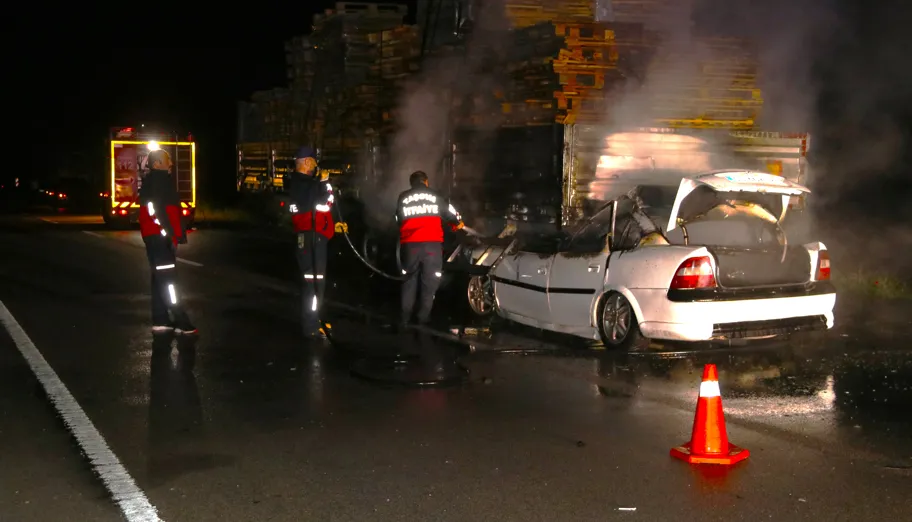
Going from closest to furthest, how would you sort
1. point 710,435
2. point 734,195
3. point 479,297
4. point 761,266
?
point 710,435, point 761,266, point 734,195, point 479,297

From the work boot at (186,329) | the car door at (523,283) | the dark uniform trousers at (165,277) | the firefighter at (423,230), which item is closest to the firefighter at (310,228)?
the firefighter at (423,230)

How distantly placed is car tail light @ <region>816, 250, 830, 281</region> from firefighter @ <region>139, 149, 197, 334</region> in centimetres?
561

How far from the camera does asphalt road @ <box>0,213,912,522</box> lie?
5016 mm

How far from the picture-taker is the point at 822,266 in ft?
29.2

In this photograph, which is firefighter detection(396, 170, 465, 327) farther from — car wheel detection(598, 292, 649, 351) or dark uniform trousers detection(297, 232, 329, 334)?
car wheel detection(598, 292, 649, 351)

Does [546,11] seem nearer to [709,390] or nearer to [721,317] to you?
[721,317]

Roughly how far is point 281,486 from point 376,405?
186 cm

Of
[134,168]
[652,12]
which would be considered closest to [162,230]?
[652,12]

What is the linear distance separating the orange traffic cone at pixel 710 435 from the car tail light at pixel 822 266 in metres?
3.59

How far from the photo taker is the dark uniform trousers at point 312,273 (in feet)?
32.0

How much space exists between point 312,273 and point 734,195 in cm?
381

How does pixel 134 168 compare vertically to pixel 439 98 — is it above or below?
below

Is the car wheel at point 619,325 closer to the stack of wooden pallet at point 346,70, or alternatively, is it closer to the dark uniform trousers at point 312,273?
the dark uniform trousers at point 312,273

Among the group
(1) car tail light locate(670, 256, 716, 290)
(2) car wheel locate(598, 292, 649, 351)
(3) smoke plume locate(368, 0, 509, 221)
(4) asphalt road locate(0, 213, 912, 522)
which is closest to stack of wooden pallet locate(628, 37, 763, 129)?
(3) smoke plume locate(368, 0, 509, 221)
